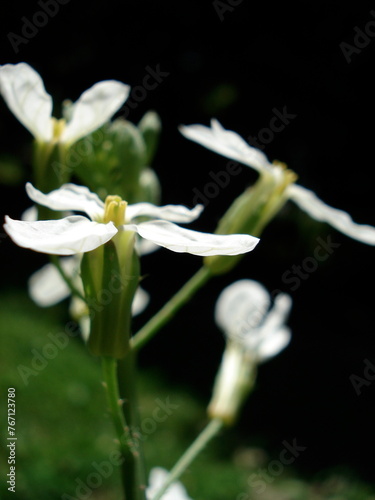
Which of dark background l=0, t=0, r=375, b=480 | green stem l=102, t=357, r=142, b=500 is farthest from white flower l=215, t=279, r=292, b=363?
dark background l=0, t=0, r=375, b=480

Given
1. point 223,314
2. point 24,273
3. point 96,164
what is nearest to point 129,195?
point 96,164

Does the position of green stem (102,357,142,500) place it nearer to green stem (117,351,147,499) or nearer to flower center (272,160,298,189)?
green stem (117,351,147,499)

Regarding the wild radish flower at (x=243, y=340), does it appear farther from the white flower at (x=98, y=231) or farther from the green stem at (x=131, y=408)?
the white flower at (x=98, y=231)

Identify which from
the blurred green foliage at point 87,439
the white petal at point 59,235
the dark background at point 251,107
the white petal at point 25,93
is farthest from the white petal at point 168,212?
the dark background at point 251,107

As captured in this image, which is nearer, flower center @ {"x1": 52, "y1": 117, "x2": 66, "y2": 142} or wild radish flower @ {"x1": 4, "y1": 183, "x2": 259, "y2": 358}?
wild radish flower @ {"x1": 4, "y1": 183, "x2": 259, "y2": 358}

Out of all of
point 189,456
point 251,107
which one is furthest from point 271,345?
point 251,107
